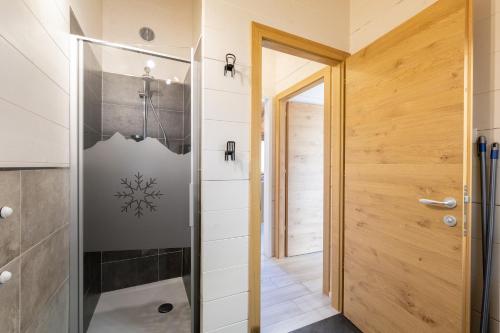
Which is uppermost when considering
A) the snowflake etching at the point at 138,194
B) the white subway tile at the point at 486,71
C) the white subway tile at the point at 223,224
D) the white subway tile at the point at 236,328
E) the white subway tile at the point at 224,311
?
the white subway tile at the point at 486,71

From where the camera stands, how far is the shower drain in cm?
161

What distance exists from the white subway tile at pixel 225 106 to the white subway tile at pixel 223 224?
566mm

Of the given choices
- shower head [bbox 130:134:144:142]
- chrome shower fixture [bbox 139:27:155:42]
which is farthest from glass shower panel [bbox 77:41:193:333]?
chrome shower fixture [bbox 139:27:155:42]

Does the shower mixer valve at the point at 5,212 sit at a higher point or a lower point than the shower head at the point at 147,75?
lower

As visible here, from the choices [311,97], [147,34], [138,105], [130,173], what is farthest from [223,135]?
[311,97]

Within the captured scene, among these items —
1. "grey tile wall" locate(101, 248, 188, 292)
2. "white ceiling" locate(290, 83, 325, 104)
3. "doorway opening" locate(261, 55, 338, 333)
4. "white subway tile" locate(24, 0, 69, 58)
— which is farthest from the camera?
"white ceiling" locate(290, 83, 325, 104)

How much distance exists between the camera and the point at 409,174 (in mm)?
1140

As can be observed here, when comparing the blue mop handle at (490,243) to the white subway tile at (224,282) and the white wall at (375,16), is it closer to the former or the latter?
the white wall at (375,16)

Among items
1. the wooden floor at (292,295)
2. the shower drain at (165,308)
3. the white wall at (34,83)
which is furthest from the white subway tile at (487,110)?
the shower drain at (165,308)

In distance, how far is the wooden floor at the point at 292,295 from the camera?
5.02ft

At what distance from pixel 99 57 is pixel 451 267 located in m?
2.46

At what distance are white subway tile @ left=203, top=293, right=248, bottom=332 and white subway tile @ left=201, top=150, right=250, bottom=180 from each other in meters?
0.74

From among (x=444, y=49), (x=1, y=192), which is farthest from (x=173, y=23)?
(x=444, y=49)

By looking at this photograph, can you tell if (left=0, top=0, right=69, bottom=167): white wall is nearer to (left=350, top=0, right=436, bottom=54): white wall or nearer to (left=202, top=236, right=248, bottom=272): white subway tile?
(left=202, top=236, right=248, bottom=272): white subway tile
